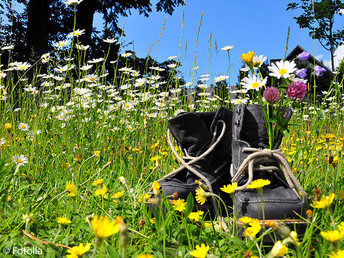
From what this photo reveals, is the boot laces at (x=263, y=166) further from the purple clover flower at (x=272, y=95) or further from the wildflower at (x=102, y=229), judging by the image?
the wildflower at (x=102, y=229)

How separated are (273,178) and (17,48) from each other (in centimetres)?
1012

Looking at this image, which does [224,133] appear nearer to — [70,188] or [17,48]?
[70,188]

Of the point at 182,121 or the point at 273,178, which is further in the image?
the point at 182,121

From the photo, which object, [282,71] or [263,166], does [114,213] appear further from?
[282,71]

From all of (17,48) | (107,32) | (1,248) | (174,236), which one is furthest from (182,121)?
(17,48)

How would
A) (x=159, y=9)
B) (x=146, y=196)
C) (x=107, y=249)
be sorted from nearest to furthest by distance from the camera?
1. (x=107, y=249)
2. (x=146, y=196)
3. (x=159, y=9)

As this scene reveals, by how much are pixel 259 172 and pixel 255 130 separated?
0.51ft

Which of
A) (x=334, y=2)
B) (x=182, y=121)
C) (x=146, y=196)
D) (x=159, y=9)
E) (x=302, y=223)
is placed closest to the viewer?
(x=302, y=223)

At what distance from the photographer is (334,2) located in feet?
29.9

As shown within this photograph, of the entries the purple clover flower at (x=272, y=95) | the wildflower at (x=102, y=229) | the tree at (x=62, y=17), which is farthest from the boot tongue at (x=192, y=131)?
the tree at (x=62, y=17)

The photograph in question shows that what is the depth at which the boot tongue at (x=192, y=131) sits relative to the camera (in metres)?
1.20

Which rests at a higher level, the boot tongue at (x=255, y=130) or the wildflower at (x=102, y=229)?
the boot tongue at (x=255, y=130)

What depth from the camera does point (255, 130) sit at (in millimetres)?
1125

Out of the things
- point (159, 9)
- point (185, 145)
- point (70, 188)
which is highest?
point (159, 9)
